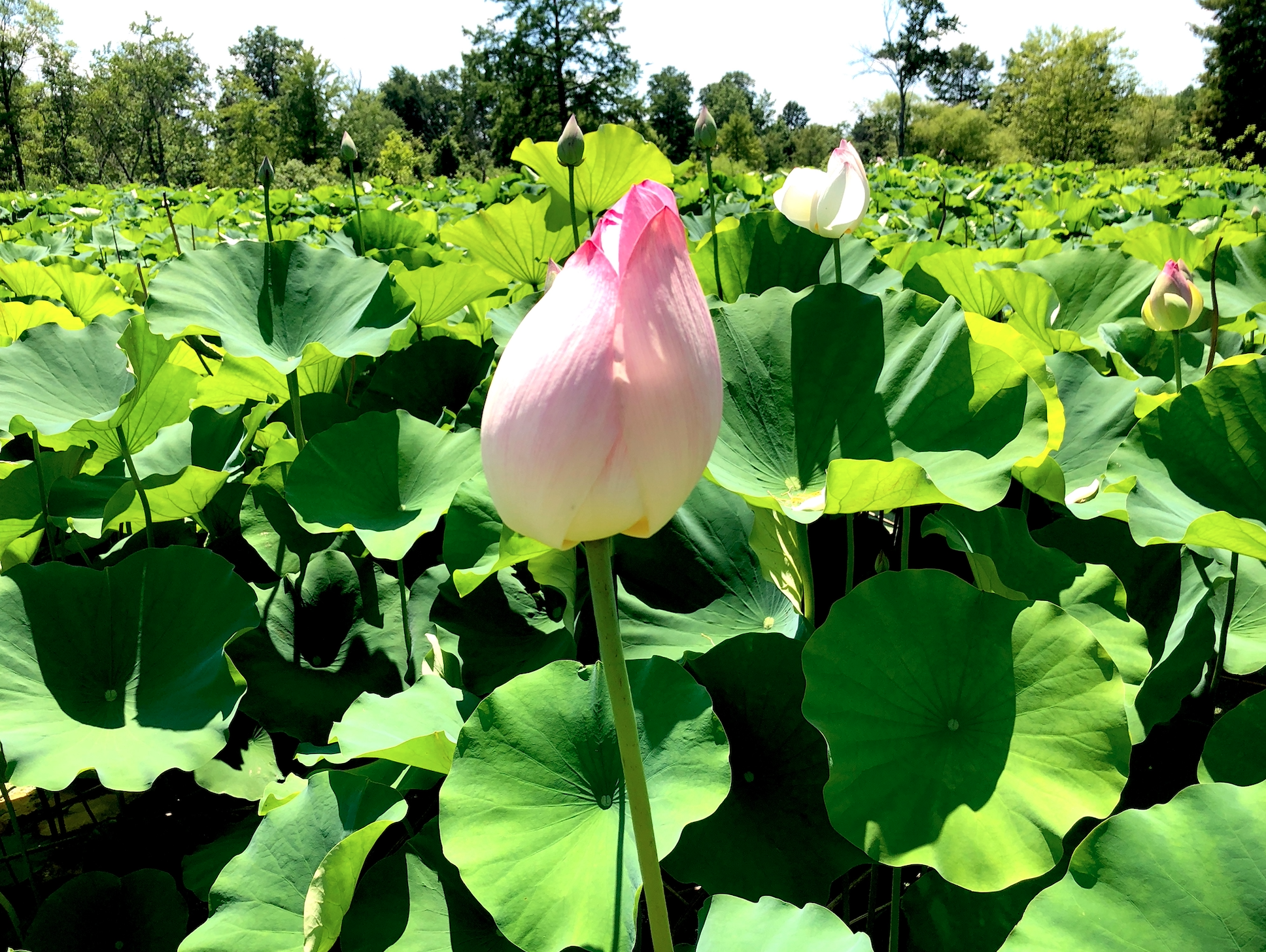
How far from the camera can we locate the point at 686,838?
2.23ft

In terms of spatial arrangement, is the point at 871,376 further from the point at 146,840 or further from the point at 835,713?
the point at 146,840

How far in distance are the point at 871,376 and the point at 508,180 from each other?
5.11 meters

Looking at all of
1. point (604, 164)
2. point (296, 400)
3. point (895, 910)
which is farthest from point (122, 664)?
point (604, 164)

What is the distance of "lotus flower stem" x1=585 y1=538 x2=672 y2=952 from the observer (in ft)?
1.32

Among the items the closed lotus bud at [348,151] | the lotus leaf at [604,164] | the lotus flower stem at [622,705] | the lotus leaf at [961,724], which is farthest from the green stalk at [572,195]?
the lotus flower stem at [622,705]

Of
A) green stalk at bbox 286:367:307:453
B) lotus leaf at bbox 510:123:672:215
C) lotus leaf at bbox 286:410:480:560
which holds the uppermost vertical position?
lotus leaf at bbox 510:123:672:215

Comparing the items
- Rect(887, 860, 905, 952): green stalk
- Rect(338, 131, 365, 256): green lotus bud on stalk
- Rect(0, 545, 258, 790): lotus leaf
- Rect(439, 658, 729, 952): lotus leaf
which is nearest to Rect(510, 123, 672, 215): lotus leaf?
Rect(338, 131, 365, 256): green lotus bud on stalk

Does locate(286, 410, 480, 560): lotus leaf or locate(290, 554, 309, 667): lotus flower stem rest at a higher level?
locate(286, 410, 480, 560): lotus leaf

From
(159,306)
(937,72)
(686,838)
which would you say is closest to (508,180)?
(159,306)

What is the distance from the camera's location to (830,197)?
102 centimetres

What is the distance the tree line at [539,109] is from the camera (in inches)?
906

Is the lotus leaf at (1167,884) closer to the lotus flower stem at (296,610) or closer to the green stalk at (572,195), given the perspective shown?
the lotus flower stem at (296,610)

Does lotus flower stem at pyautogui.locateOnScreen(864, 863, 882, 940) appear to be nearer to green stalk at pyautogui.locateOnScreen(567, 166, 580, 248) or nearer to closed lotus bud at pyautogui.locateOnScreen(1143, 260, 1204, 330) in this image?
closed lotus bud at pyautogui.locateOnScreen(1143, 260, 1204, 330)

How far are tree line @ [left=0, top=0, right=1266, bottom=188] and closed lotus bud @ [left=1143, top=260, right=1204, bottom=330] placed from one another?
16111 millimetres
